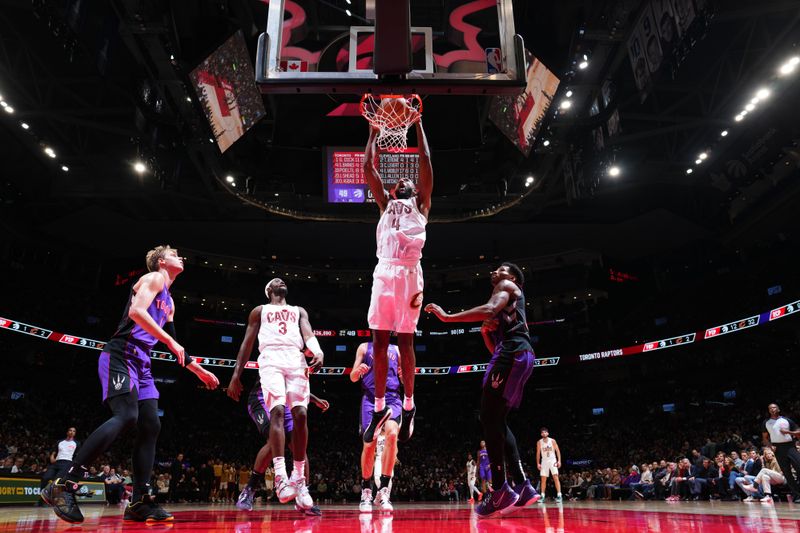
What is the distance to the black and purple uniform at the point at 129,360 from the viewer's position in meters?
4.16

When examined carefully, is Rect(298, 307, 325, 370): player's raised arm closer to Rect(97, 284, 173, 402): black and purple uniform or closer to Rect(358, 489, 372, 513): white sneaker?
Rect(97, 284, 173, 402): black and purple uniform

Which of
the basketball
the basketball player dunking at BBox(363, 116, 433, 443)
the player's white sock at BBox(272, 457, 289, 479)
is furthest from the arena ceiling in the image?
the player's white sock at BBox(272, 457, 289, 479)

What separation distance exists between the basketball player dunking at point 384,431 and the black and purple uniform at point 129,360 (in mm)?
1989

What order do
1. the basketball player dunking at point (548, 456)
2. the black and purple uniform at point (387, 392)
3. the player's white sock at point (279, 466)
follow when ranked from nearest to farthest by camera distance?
the player's white sock at point (279, 466)
the black and purple uniform at point (387, 392)
the basketball player dunking at point (548, 456)

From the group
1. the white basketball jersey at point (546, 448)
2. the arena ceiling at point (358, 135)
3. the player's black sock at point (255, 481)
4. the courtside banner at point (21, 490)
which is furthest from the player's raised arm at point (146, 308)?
the white basketball jersey at point (546, 448)

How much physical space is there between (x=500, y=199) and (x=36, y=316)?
19214 mm

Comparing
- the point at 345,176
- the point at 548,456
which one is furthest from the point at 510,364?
the point at 345,176

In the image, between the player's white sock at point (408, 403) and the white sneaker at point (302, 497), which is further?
the player's white sock at point (408, 403)

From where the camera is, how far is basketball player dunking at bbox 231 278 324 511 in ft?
15.9

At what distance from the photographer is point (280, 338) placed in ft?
17.3

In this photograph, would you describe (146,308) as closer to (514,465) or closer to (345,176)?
(514,465)

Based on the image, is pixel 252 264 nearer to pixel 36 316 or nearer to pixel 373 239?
pixel 373 239

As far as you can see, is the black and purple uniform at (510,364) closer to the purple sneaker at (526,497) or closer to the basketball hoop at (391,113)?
the purple sneaker at (526,497)

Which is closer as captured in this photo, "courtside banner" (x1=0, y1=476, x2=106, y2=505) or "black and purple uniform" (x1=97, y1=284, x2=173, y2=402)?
"black and purple uniform" (x1=97, y1=284, x2=173, y2=402)
